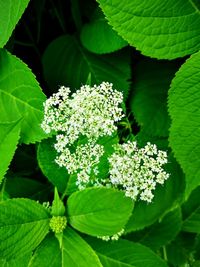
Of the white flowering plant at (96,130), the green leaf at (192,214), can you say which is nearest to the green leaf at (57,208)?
the white flowering plant at (96,130)

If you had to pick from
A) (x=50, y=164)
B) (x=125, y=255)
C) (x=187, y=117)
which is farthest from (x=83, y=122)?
(x=125, y=255)

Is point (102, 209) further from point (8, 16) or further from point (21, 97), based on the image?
point (8, 16)

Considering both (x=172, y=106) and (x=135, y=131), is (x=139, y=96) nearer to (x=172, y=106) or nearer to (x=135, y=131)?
(x=135, y=131)

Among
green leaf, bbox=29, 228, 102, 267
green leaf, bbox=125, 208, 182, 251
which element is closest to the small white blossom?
green leaf, bbox=29, 228, 102, 267

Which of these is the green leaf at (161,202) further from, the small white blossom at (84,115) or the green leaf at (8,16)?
the green leaf at (8,16)

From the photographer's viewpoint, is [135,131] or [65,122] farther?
[135,131]

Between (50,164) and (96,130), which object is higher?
(96,130)

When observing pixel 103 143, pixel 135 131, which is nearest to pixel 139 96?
pixel 135 131
